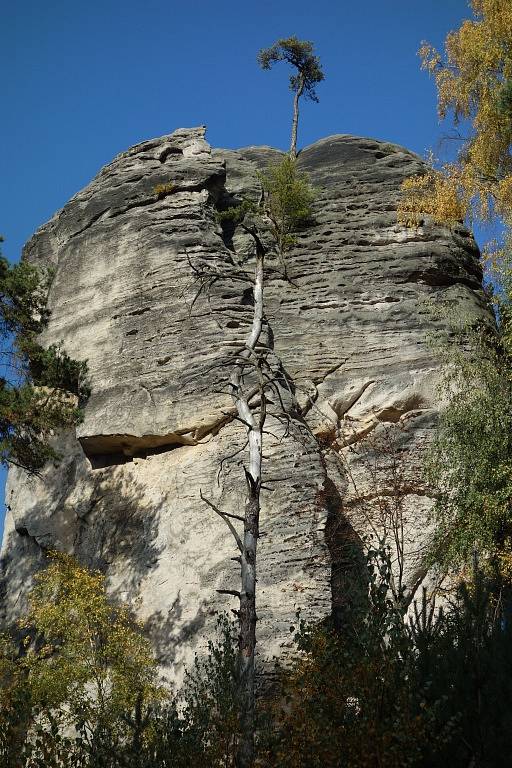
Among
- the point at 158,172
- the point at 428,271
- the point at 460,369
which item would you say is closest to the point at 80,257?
the point at 158,172

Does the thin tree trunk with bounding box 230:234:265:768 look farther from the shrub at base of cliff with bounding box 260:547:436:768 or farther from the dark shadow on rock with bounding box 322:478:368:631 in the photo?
the dark shadow on rock with bounding box 322:478:368:631

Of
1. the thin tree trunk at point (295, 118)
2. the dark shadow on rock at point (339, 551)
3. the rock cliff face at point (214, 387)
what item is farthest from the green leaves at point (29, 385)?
the thin tree trunk at point (295, 118)

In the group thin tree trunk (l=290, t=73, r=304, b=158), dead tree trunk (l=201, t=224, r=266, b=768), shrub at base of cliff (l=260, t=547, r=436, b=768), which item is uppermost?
thin tree trunk (l=290, t=73, r=304, b=158)

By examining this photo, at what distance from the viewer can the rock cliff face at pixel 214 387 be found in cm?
1897

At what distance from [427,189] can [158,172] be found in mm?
7549

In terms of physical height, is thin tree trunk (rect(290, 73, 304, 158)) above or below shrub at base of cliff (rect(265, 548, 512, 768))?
above

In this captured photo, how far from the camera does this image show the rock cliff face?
62.2ft

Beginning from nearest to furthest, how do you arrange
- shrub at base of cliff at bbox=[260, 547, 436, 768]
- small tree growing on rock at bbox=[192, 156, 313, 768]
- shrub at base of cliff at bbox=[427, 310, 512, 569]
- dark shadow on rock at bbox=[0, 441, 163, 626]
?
shrub at base of cliff at bbox=[260, 547, 436, 768] → small tree growing on rock at bbox=[192, 156, 313, 768] → shrub at base of cliff at bbox=[427, 310, 512, 569] → dark shadow on rock at bbox=[0, 441, 163, 626]

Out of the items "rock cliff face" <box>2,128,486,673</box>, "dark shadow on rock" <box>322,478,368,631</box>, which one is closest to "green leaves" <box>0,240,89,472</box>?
"rock cliff face" <box>2,128,486,673</box>

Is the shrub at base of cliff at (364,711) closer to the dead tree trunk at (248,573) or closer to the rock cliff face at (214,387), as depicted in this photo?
the dead tree trunk at (248,573)

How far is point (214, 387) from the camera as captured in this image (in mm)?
21547

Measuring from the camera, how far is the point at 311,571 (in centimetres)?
1786

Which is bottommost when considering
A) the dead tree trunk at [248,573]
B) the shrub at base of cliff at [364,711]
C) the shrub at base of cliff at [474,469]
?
the shrub at base of cliff at [364,711]

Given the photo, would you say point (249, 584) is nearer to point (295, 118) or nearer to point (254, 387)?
point (254, 387)
